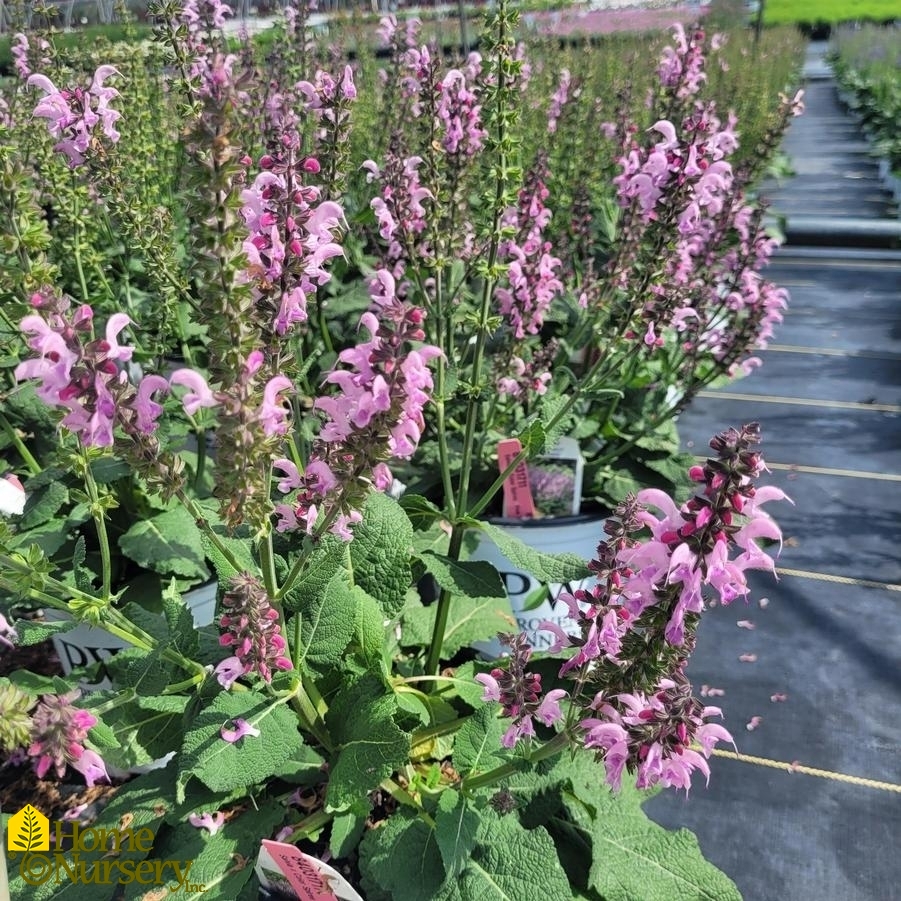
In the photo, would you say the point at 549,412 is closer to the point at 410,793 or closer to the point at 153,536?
the point at 410,793

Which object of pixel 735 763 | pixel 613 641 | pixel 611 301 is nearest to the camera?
pixel 613 641

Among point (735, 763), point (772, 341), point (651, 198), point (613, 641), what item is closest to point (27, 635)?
point (613, 641)

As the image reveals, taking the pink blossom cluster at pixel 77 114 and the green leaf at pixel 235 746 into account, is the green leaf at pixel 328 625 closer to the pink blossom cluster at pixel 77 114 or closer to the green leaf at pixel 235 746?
the green leaf at pixel 235 746

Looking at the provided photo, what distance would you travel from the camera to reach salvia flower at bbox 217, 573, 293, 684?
1111mm

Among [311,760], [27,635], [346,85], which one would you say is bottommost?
[311,760]

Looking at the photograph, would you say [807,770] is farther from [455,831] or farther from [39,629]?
[39,629]

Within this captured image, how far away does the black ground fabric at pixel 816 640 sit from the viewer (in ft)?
6.01

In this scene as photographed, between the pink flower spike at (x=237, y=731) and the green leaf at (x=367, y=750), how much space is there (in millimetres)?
196

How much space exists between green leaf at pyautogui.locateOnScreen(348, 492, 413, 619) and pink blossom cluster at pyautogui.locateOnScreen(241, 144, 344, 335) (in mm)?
561

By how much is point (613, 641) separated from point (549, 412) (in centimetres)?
85

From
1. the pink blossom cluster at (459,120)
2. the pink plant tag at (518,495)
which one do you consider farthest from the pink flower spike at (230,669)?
the pink blossom cluster at (459,120)

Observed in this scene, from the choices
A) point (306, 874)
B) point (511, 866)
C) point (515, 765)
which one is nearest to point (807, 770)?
point (511, 866)

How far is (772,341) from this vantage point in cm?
443

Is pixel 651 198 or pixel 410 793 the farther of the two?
pixel 651 198
